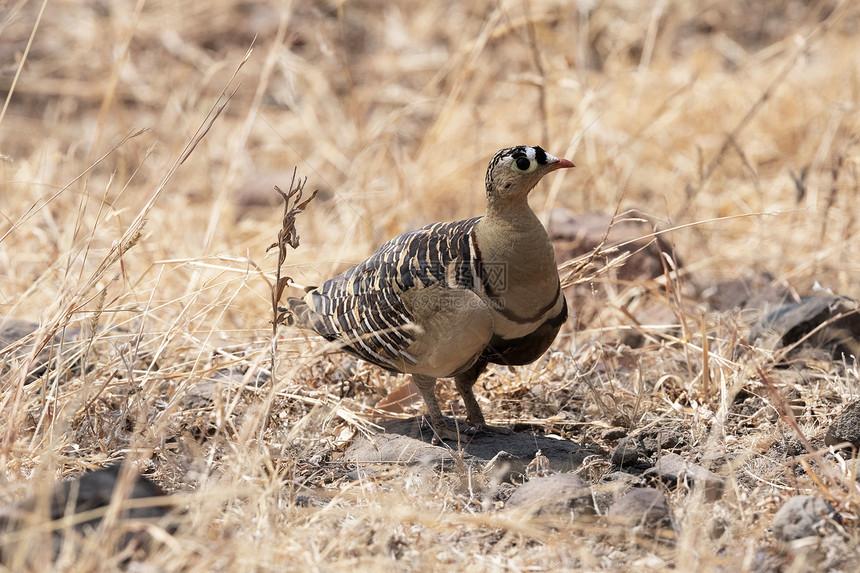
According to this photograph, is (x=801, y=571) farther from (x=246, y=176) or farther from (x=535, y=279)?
(x=246, y=176)

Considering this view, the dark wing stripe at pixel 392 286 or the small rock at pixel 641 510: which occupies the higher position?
the dark wing stripe at pixel 392 286

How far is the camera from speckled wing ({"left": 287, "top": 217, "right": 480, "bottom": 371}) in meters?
2.82

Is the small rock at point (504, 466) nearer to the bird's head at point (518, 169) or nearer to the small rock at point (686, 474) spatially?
the small rock at point (686, 474)

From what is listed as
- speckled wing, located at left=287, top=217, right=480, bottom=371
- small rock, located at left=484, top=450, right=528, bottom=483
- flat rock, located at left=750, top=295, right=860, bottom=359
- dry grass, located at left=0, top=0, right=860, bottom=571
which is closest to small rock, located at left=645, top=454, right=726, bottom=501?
dry grass, located at left=0, top=0, right=860, bottom=571

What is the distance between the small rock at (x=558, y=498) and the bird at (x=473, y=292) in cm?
51

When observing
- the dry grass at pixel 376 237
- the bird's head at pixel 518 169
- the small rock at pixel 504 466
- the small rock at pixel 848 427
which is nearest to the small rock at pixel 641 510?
the dry grass at pixel 376 237

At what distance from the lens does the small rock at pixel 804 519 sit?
2.22m

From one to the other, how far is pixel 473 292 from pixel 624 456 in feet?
2.42

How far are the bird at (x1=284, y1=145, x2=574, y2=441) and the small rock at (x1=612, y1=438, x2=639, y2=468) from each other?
41 cm

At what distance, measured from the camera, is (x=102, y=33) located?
7887 millimetres

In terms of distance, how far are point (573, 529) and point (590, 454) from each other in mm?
697

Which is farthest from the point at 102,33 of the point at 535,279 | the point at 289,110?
the point at 535,279

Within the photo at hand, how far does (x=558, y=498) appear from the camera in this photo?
2.36 m

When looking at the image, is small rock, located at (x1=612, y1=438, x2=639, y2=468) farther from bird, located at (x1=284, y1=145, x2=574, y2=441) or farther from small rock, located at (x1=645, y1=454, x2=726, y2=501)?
bird, located at (x1=284, y1=145, x2=574, y2=441)
